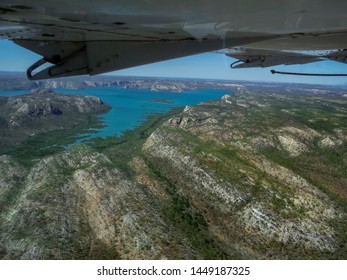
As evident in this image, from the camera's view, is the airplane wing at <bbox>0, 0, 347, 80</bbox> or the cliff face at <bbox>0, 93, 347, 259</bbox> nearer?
the airplane wing at <bbox>0, 0, 347, 80</bbox>

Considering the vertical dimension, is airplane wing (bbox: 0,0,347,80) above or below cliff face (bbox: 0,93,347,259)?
above

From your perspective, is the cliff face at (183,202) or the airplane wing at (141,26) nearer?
the airplane wing at (141,26)

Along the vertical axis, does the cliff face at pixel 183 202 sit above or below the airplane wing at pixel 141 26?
below

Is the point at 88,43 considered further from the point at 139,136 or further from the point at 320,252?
the point at 139,136
